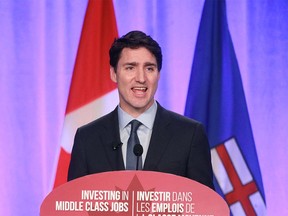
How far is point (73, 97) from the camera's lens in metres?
2.96

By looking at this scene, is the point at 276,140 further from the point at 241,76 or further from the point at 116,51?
the point at 116,51

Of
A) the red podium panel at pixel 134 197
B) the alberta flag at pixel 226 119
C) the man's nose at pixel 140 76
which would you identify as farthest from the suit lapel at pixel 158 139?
the alberta flag at pixel 226 119

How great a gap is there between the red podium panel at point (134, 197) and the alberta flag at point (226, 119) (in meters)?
1.62

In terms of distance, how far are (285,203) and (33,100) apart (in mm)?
1446

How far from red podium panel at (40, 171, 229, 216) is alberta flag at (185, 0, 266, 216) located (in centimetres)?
162

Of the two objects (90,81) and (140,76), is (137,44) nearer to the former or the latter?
(140,76)

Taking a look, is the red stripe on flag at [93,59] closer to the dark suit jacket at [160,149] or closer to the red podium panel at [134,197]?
the dark suit jacket at [160,149]

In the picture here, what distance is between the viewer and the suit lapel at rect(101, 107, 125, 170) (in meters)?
1.68

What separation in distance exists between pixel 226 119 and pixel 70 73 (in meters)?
0.86

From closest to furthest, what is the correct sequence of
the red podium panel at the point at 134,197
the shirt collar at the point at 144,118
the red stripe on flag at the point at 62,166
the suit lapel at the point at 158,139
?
the red podium panel at the point at 134,197, the suit lapel at the point at 158,139, the shirt collar at the point at 144,118, the red stripe on flag at the point at 62,166

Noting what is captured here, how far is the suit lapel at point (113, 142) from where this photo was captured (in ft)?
5.50

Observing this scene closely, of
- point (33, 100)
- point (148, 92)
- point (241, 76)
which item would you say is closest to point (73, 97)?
point (33, 100)

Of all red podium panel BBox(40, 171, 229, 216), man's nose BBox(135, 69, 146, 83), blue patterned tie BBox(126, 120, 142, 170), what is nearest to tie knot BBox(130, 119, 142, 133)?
blue patterned tie BBox(126, 120, 142, 170)

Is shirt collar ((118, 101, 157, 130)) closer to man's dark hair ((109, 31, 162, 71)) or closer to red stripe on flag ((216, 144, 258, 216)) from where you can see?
man's dark hair ((109, 31, 162, 71))
